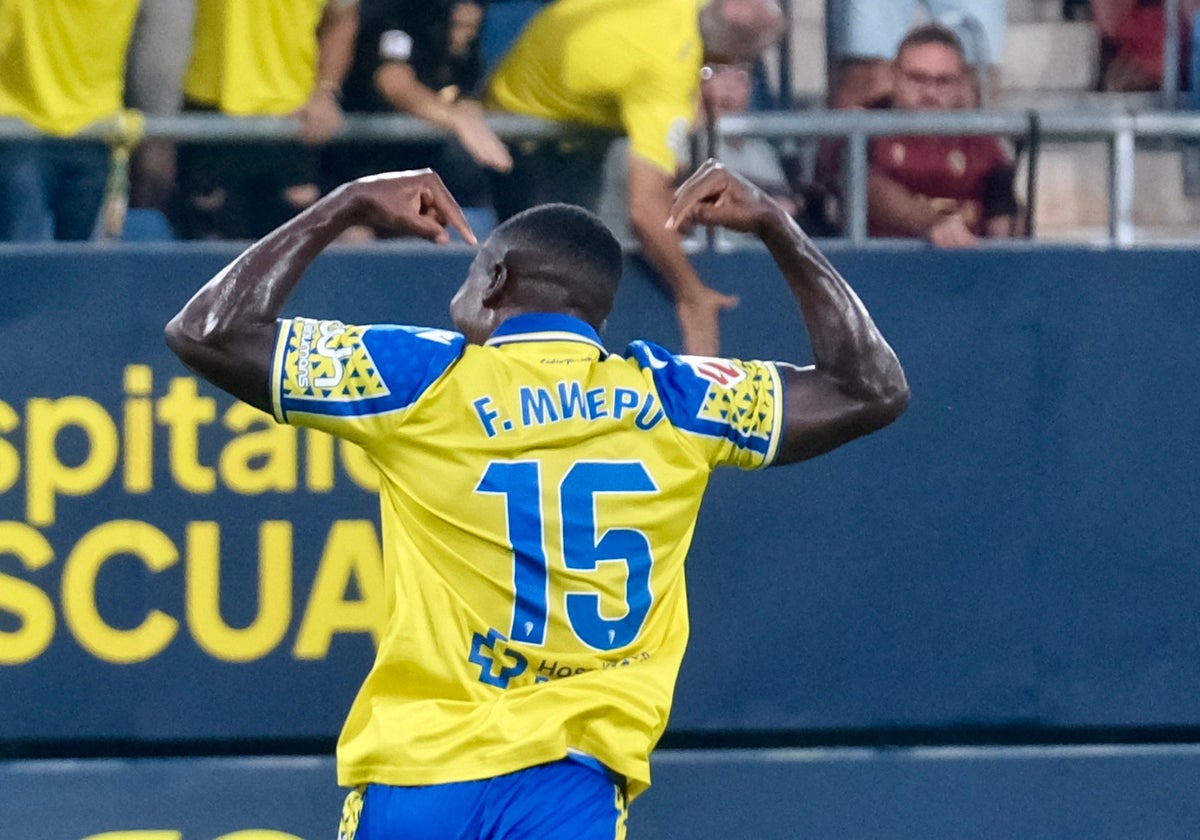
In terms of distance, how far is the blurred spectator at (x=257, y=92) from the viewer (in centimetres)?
536

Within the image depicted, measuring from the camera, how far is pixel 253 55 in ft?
17.7

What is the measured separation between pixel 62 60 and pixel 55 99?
0.42 ft

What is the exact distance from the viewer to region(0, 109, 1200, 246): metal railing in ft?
17.1

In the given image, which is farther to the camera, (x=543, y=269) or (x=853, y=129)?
(x=853, y=129)

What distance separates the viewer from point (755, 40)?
5207 mm

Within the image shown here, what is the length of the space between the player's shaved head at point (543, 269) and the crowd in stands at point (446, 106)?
177 cm

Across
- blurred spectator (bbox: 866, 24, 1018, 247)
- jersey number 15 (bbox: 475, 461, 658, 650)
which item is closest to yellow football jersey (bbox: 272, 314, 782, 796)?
jersey number 15 (bbox: 475, 461, 658, 650)

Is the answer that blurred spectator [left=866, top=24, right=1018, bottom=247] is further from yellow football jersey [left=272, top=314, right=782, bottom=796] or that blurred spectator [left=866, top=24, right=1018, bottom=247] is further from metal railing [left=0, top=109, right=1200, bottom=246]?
yellow football jersey [left=272, top=314, right=782, bottom=796]

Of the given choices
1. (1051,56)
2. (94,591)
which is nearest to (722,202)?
(94,591)

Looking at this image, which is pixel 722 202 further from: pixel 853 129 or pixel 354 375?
pixel 853 129

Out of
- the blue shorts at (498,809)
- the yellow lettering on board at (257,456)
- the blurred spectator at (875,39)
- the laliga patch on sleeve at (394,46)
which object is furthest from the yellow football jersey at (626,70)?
the blue shorts at (498,809)

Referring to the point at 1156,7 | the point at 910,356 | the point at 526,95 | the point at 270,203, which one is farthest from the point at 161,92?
the point at 1156,7

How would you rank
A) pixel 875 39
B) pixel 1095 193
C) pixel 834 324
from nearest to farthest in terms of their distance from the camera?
pixel 834 324 → pixel 875 39 → pixel 1095 193

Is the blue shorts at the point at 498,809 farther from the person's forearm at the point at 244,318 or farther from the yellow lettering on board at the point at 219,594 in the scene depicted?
the yellow lettering on board at the point at 219,594
